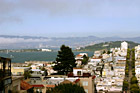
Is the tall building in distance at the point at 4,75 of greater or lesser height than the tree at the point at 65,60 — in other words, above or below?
above

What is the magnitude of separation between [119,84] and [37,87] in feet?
144

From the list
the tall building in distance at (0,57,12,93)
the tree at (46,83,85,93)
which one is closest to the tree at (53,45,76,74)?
the tree at (46,83,85,93)

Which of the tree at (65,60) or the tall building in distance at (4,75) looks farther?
the tree at (65,60)

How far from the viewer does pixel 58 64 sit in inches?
838

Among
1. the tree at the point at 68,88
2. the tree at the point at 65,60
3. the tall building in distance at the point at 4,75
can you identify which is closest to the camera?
the tall building in distance at the point at 4,75

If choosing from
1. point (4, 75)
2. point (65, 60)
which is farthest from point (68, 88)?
point (65, 60)

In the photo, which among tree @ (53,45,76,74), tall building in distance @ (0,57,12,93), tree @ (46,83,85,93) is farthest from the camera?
tree @ (53,45,76,74)

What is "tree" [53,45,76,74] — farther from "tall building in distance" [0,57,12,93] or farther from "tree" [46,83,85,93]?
"tall building in distance" [0,57,12,93]

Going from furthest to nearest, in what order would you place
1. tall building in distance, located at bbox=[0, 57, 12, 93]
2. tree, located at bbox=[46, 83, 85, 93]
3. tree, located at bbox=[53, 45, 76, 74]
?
tree, located at bbox=[53, 45, 76, 74] < tree, located at bbox=[46, 83, 85, 93] < tall building in distance, located at bbox=[0, 57, 12, 93]

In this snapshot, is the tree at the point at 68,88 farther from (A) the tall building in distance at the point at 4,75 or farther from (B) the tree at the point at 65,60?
(B) the tree at the point at 65,60

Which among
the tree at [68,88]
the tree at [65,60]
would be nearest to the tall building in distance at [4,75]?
the tree at [68,88]

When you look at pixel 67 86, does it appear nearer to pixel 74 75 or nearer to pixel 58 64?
pixel 74 75

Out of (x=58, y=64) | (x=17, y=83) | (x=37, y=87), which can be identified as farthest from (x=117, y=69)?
(x=17, y=83)

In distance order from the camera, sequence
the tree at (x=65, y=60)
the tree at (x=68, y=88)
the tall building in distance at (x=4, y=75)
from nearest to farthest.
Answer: the tall building in distance at (x=4, y=75) → the tree at (x=68, y=88) → the tree at (x=65, y=60)
